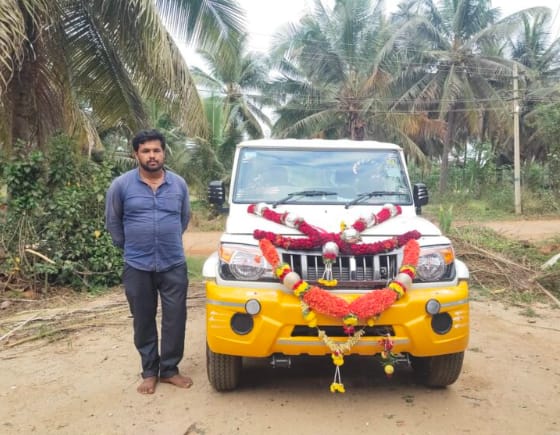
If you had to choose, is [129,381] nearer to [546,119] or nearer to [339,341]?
[339,341]

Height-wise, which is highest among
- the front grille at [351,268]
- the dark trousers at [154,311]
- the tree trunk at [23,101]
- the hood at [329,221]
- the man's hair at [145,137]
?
the tree trunk at [23,101]

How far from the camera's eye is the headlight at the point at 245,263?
3478 millimetres

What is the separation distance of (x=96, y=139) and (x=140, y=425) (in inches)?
288

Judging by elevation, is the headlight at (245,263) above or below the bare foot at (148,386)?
above

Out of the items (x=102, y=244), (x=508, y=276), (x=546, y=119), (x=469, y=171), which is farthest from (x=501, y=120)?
(x=102, y=244)

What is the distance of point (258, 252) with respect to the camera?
350 centimetres

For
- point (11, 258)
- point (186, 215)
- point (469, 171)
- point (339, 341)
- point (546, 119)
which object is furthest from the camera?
point (469, 171)

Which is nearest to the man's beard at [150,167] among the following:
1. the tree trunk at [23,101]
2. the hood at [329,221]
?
the hood at [329,221]

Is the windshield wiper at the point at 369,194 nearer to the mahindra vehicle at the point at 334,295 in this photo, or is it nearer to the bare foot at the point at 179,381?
the mahindra vehicle at the point at 334,295

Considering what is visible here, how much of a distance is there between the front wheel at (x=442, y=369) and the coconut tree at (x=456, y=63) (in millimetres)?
23474

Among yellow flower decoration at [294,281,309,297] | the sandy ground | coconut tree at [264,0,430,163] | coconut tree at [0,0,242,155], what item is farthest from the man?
coconut tree at [264,0,430,163]

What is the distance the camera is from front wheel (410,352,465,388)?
3.81 metres

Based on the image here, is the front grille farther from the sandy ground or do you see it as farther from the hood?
the sandy ground

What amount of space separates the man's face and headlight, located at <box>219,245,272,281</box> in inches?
34.3
